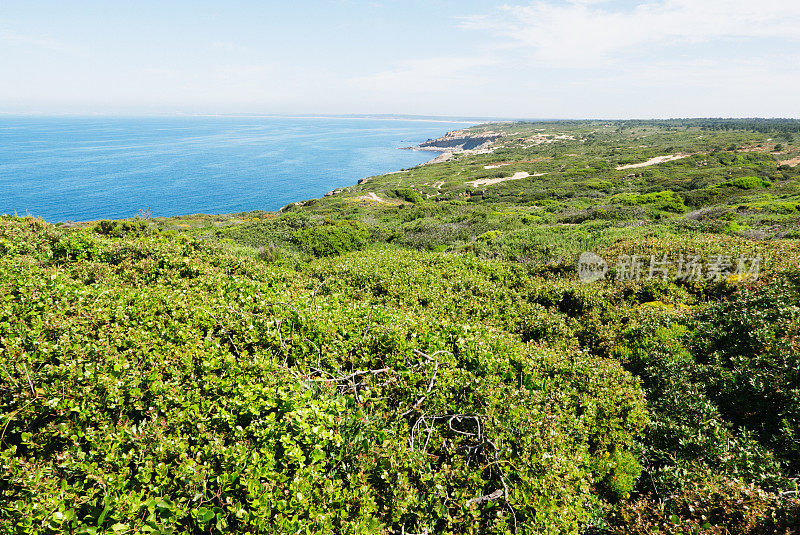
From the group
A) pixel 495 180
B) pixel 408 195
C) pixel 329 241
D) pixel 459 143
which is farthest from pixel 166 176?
pixel 459 143

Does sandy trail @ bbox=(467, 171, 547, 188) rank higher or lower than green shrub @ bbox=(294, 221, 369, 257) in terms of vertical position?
higher

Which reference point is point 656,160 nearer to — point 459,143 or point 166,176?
point 166,176

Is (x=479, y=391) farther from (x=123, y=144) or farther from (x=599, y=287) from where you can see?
(x=123, y=144)

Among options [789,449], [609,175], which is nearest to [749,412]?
[789,449]

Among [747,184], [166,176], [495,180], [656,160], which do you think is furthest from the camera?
[166,176]

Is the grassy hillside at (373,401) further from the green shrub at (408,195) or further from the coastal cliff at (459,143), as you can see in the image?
the coastal cliff at (459,143)

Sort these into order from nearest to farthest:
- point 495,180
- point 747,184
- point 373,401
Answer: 1. point 373,401
2. point 747,184
3. point 495,180

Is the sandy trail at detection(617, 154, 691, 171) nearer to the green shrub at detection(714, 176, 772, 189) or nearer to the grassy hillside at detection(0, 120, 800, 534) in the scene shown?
the green shrub at detection(714, 176, 772, 189)

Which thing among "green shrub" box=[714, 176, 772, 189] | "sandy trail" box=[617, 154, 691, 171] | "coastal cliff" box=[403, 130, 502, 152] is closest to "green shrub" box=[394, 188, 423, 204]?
"green shrub" box=[714, 176, 772, 189]

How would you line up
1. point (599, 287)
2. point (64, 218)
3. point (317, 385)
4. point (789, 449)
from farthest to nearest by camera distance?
point (64, 218)
point (599, 287)
point (789, 449)
point (317, 385)
